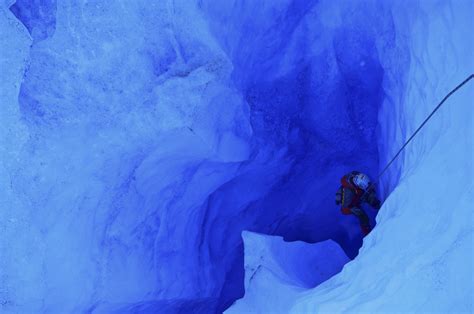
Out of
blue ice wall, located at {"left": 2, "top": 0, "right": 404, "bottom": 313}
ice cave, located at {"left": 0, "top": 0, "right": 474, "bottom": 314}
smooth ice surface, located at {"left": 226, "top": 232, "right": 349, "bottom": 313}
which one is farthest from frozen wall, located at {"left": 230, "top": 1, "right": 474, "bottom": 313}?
blue ice wall, located at {"left": 2, "top": 0, "right": 404, "bottom": 313}

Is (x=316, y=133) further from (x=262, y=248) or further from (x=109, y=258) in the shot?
(x=109, y=258)

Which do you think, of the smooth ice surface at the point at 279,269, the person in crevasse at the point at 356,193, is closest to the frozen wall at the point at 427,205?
the smooth ice surface at the point at 279,269

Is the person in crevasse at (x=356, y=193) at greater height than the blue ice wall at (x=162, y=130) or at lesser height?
lesser

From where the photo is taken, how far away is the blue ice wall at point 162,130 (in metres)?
3.30

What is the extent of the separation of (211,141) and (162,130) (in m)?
0.53

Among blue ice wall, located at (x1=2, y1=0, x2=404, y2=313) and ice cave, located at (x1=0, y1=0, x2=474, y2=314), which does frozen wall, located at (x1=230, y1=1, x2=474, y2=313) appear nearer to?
ice cave, located at (x1=0, y1=0, x2=474, y2=314)

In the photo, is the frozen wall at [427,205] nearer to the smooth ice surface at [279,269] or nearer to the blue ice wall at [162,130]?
the smooth ice surface at [279,269]

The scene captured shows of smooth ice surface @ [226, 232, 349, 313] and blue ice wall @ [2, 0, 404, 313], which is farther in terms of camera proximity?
smooth ice surface @ [226, 232, 349, 313]

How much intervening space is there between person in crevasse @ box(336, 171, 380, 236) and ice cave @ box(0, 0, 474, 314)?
0.28m

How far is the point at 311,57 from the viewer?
14.4 ft

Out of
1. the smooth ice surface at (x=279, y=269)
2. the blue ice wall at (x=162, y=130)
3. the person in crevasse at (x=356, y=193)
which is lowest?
the smooth ice surface at (x=279, y=269)

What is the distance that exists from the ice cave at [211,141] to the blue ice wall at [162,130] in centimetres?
1

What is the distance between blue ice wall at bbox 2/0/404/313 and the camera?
130 inches

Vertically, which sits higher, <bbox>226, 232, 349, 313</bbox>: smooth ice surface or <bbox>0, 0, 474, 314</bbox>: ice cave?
<bbox>0, 0, 474, 314</bbox>: ice cave
